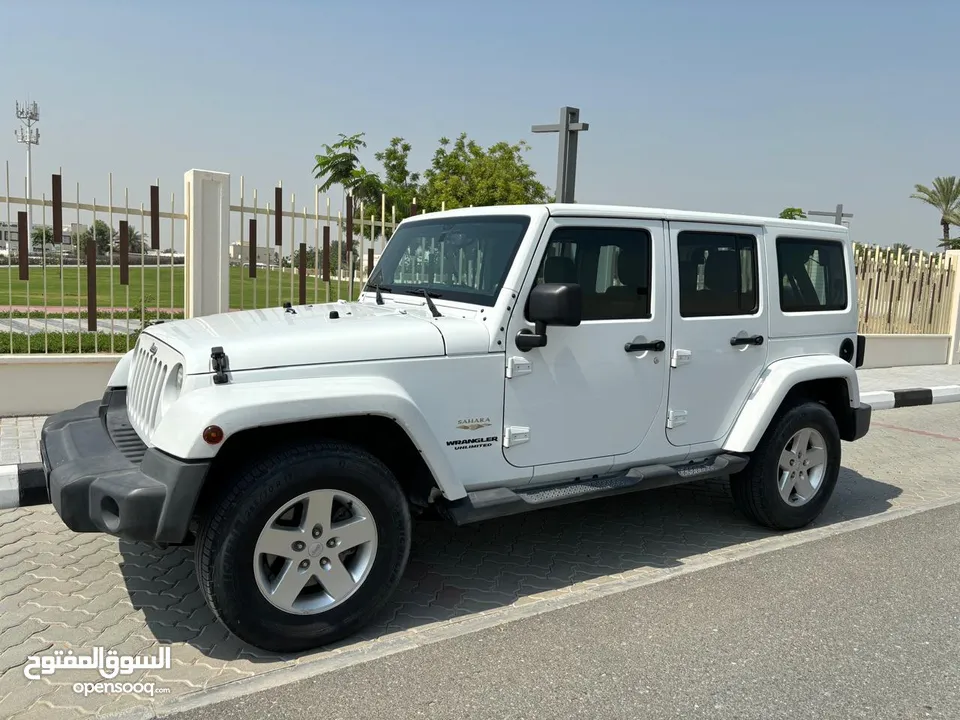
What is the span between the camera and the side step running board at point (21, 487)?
518 centimetres

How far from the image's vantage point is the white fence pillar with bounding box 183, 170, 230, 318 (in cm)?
773

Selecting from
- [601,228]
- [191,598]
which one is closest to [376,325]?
[601,228]

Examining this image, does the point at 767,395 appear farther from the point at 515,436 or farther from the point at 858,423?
→ the point at 515,436

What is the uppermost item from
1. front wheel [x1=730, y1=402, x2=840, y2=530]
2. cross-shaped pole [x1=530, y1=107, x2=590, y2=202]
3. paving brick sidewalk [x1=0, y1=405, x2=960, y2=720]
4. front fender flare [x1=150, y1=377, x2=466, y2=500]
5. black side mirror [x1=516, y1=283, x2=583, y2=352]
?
cross-shaped pole [x1=530, y1=107, x2=590, y2=202]

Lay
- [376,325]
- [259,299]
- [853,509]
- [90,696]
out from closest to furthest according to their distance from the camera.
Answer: [90,696] → [376,325] → [853,509] → [259,299]

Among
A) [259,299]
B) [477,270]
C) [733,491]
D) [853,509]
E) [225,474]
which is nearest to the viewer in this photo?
[225,474]

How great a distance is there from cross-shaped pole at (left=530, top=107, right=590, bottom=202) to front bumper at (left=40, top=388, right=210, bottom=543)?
5.25m

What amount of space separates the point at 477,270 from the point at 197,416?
159cm

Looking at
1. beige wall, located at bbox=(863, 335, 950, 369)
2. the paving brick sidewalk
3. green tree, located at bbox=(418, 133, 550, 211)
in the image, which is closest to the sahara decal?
the paving brick sidewalk

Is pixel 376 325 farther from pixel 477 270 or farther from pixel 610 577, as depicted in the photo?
pixel 610 577

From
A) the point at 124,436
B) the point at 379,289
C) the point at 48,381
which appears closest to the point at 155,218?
the point at 48,381

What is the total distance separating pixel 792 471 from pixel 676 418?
110 cm

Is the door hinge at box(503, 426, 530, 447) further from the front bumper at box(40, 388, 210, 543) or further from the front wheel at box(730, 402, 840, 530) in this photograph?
the front wheel at box(730, 402, 840, 530)

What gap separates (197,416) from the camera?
3.02 metres
